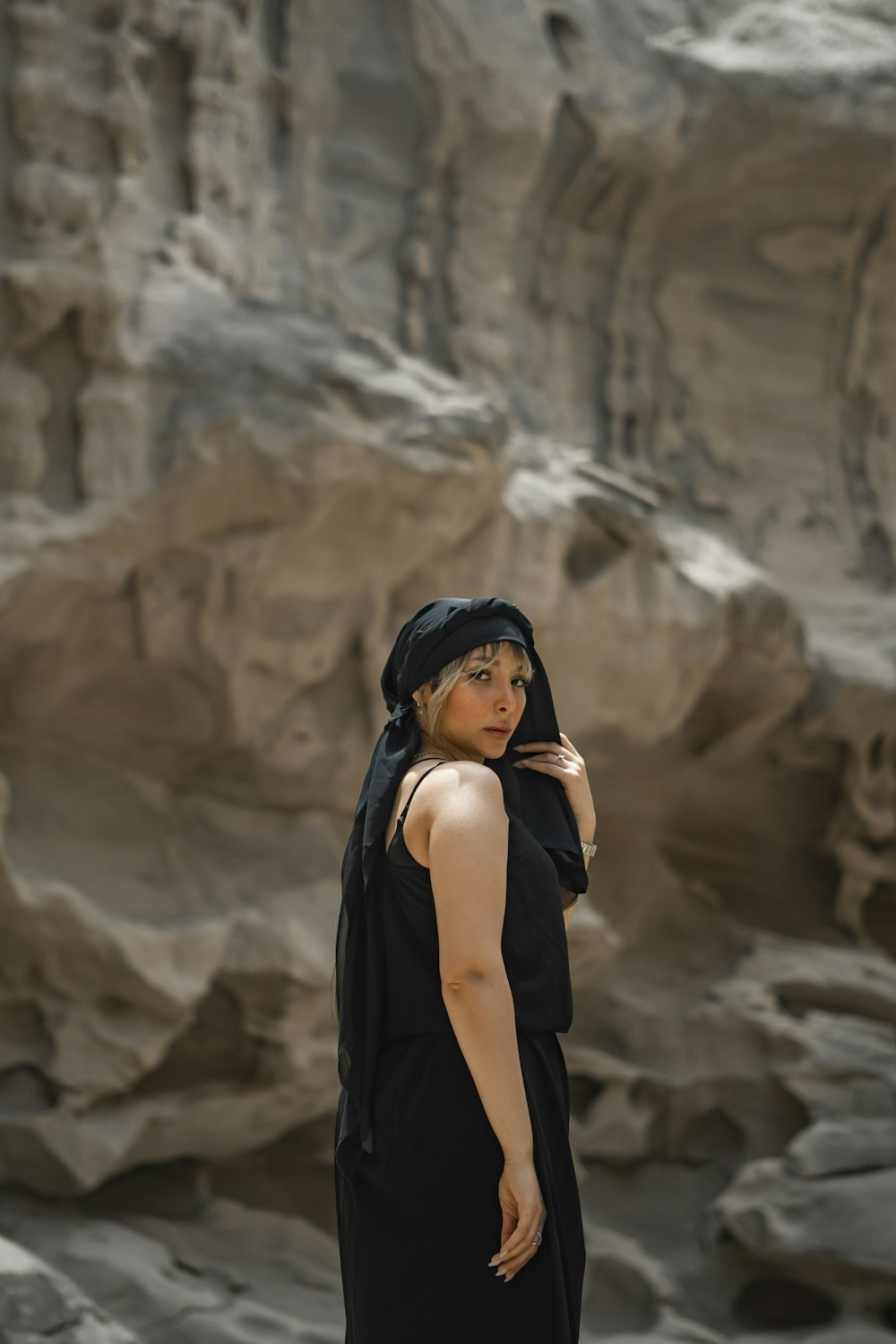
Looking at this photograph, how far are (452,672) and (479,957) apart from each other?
0.43 meters

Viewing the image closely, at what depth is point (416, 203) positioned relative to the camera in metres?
8.06

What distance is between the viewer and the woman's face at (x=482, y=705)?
210cm

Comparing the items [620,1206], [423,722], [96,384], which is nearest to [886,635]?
[620,1206]

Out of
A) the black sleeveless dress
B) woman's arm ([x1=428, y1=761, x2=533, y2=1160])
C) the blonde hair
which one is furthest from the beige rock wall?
the blonde hair

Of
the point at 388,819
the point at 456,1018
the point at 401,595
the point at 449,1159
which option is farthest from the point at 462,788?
the point at 401,595

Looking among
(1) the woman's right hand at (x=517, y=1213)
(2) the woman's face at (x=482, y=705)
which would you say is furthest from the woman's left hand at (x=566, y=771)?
(1) the woman's right hand at (x=517, y=1213)

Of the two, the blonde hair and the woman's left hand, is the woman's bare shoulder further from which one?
the woman's left hand

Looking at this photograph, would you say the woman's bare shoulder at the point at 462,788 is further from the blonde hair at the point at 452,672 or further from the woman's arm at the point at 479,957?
the blonde hair at the point at 452,672

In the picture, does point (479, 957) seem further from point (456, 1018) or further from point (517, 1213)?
point (517, 1213)

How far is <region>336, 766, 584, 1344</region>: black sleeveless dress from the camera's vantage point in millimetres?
1940

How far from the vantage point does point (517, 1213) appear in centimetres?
192

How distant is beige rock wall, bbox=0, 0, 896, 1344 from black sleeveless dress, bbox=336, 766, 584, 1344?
152cm

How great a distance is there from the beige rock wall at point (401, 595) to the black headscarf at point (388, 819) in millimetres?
1560

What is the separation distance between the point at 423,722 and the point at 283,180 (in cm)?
616
